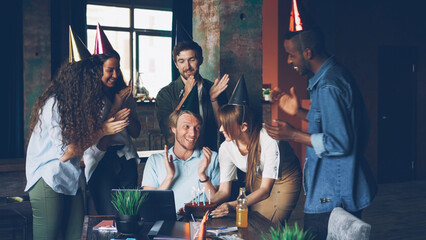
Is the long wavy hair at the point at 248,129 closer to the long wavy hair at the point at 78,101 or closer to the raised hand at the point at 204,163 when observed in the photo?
the raised hand at the point at 204,163

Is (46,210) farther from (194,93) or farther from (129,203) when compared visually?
(194,93)

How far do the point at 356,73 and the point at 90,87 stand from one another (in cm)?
504

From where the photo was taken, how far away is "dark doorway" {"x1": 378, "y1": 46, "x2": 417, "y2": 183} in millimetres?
7004

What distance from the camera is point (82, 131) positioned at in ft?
8.35

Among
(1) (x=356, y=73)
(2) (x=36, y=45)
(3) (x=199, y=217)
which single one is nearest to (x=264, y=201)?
(3) (x=199, y=217)

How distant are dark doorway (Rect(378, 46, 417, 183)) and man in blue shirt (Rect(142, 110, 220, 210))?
4.91m

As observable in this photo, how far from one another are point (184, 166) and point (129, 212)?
81cm

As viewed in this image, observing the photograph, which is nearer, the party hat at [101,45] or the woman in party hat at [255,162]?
the woman in party hat at [255,162]

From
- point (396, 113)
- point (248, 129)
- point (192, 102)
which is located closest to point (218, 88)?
point (192, 102)

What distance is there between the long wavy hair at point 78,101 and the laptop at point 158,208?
0.56 meters

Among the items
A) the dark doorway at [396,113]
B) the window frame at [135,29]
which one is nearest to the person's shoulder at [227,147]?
the dark doorway at [396,113]

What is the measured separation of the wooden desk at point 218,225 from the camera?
1.95 metres

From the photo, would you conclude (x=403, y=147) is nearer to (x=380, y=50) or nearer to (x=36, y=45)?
(x=380, y=50)

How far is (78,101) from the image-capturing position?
255 centimetres
